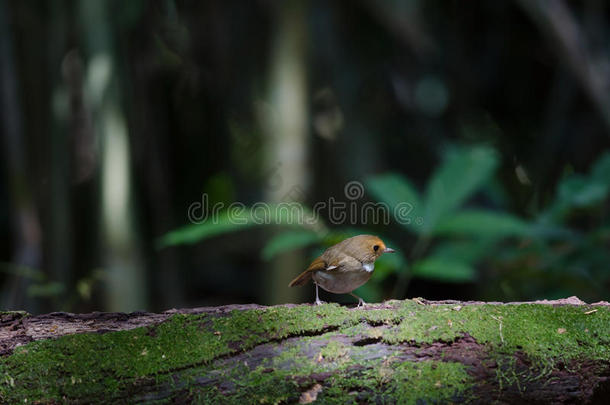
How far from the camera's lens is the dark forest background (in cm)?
362

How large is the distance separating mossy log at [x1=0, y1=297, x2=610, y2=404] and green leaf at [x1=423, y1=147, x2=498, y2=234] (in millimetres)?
1172

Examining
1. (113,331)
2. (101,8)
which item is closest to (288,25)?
(101,8)

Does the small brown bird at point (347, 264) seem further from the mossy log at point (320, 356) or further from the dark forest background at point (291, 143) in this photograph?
the dark forest background at point (291, 143)

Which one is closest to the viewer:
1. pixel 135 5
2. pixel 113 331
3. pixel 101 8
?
pixel 113 331

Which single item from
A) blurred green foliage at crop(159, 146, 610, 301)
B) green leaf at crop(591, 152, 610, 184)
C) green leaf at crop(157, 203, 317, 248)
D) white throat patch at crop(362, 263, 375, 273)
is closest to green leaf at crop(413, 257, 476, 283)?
blurred green foliage at crop(159, 146, 610, 301)

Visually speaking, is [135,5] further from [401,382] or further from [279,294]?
[401,382]

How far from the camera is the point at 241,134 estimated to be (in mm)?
6250

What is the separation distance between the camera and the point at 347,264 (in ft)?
6.79

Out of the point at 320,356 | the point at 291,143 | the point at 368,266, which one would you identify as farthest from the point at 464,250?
the point at 320,356

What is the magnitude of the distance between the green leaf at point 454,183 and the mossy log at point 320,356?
46.2 inches

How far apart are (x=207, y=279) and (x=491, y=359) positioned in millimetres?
5071

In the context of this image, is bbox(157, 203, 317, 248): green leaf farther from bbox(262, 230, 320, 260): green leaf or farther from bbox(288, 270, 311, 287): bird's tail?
bbox(288, 270, 311, 287): bird's tail

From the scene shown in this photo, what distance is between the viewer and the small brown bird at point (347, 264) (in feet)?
6.79

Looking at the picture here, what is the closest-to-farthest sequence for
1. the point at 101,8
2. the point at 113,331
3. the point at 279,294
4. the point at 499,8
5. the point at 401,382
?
the point at 401,382 → the point at 113,331 → the point at 279,294 → the point at 101,8 → the point at 499,8
